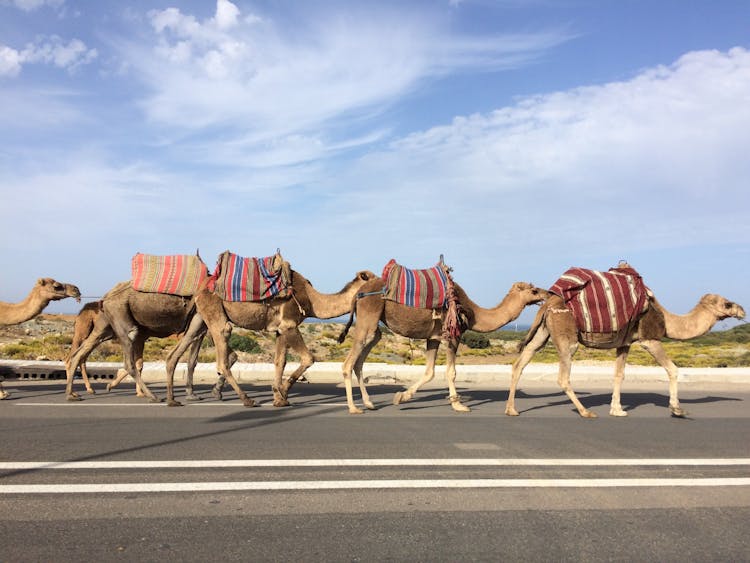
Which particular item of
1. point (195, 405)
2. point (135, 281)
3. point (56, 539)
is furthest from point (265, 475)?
point (135, 281)

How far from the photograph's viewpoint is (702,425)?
9.95m

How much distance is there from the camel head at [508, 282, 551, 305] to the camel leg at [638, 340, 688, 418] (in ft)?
6.27

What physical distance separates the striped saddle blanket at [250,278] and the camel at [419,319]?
4.60 feet

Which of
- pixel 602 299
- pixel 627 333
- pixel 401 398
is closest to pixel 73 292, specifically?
pixel 401 398

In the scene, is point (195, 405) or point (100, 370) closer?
point (195, 405)

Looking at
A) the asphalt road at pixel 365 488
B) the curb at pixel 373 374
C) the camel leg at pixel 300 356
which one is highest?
the camel leg at pixel 300 356

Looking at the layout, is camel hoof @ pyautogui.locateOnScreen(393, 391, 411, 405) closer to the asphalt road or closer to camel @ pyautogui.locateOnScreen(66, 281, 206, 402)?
the asphalt road

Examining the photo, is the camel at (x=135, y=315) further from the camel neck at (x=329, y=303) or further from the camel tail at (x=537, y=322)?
the camel tail at (x=537, y=322)

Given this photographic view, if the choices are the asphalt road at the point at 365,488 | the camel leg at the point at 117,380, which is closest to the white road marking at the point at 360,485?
the asphalt road at the point at 365,488

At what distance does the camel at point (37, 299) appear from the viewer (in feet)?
42.1

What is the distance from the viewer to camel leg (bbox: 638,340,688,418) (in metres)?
10.8

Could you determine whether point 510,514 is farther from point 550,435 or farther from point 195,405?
point 195,405

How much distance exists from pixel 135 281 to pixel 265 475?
7.49 metres

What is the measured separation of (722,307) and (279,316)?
8.17 meters
